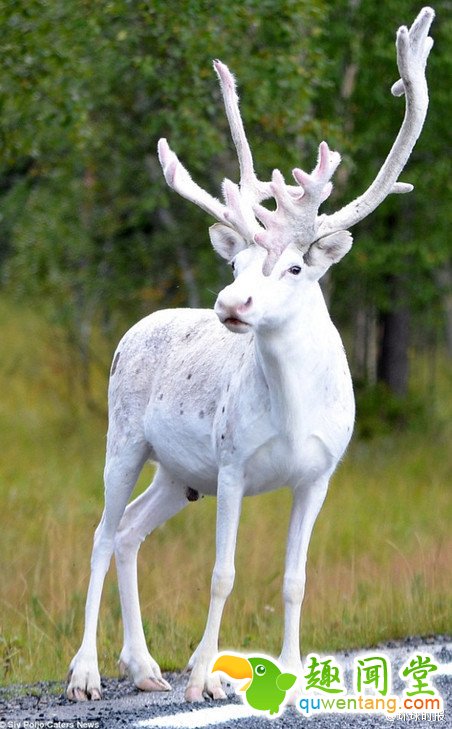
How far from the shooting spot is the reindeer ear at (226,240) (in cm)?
616

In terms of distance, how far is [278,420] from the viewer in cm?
615

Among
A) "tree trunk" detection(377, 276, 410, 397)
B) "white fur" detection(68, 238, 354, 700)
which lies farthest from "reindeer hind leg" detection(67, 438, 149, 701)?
"tree trunk" detection(377, 276, 410, 397)

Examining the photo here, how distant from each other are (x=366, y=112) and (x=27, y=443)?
4.63 meters

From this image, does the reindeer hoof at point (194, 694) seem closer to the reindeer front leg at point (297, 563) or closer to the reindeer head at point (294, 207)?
the reindeer front leg at point (297, 563)

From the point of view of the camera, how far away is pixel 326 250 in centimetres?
608

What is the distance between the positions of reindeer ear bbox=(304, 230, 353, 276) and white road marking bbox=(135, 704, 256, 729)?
173 centimetres

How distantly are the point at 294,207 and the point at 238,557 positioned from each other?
170 inches

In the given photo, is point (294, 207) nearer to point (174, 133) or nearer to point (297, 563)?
point (297, 563)

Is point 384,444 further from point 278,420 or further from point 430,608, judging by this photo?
point 278,420

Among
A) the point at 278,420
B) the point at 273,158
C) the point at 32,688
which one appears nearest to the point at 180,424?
the point at 278,420

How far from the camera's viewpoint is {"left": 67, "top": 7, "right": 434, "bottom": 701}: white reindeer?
5.94 meters

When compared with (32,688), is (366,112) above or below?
above

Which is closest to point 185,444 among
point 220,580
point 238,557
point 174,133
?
point 220,580

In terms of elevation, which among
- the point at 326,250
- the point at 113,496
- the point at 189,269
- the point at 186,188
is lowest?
the point at 113,496
